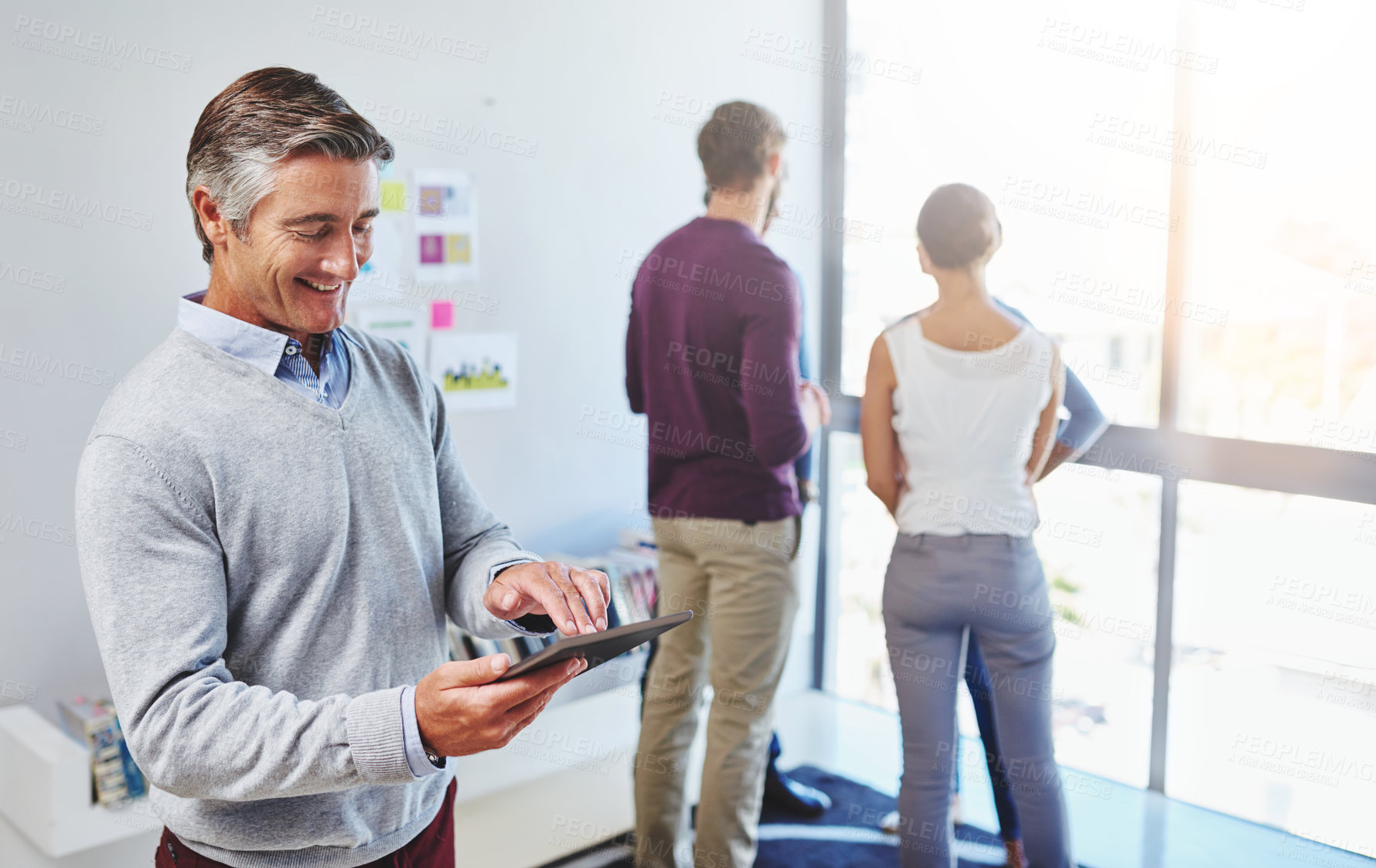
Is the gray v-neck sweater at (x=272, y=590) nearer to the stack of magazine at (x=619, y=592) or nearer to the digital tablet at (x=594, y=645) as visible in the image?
the digital tablet at (x=594, y=645)

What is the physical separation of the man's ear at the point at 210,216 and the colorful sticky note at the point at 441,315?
1.65 metres

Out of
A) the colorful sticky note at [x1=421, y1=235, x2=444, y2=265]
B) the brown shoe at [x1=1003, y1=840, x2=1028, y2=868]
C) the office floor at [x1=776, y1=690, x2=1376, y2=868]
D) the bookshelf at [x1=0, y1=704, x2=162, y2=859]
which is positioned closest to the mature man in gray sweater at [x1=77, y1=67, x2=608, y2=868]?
the bookshelf at [x1=0, y1=704, x2=162, y2=859]

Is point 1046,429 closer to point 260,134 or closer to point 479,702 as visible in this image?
point 479,702

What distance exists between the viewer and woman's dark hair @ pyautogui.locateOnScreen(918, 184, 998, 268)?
2.23 meters

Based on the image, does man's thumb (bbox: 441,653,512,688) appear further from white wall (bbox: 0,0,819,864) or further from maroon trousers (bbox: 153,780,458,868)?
white wall (bbox: 0,0,819,864)

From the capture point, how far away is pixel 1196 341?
2.85 metres

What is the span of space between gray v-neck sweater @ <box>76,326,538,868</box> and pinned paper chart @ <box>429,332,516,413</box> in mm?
1479

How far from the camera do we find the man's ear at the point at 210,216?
4.07 feet

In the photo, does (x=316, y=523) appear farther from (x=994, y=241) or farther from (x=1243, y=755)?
(x=1243, y=755)

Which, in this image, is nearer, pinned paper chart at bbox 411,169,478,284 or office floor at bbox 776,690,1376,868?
office floor at bbox 776,690,1376,868

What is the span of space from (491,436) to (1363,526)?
2.29 metres

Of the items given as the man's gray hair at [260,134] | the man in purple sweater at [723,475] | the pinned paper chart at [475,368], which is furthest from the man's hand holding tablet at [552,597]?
the pinned paper chart at [475,368]

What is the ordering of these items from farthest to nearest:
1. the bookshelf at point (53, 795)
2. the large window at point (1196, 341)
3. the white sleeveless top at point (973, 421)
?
the large window at point (1196, 341) < the white sleeveless top at point (973, 421) < the bookshelf at point (53, 795)

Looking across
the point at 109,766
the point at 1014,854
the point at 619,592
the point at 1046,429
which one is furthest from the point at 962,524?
the point at 109,766
